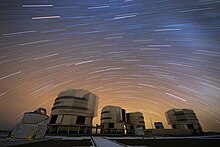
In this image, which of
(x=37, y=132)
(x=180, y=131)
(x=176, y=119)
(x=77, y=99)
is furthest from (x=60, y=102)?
(x=176, y=119)

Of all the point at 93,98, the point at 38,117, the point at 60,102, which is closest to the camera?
the point at 38,117

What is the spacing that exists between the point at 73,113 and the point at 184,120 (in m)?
69.1

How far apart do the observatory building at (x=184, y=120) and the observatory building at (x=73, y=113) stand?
55.7m

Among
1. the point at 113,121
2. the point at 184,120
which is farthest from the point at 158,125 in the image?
the point at 113,121

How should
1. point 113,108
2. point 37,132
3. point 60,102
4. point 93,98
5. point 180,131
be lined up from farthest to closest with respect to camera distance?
point 113,108 → point 93,98 → point 60,102 → point 180,131 → point 37,132

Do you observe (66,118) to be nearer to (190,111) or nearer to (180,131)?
(180,131)

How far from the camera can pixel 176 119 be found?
76875 millimetres

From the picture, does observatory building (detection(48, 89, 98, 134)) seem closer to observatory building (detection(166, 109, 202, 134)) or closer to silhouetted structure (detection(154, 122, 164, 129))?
observatory building (detection(166, 109, 202, 134))

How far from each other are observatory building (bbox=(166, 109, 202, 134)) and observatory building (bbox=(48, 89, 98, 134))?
5571 cm

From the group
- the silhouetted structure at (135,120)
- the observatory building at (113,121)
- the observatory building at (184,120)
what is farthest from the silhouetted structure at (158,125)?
the observatory building at (113,121)

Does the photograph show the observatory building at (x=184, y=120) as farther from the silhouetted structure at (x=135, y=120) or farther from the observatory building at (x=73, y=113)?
the observatory building at (x=73, y=113)

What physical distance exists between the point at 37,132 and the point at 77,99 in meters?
41.3

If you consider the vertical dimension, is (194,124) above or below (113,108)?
below

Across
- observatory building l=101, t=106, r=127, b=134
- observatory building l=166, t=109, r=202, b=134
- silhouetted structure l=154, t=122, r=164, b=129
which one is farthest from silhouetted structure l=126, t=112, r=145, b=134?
silhouetted structure l=154, t=122, r=164, b=129
